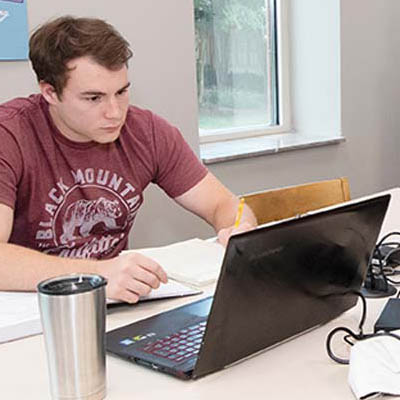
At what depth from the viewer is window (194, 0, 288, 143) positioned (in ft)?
10.2

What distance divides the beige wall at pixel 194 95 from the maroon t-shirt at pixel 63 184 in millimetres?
577

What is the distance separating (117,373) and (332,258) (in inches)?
14.3

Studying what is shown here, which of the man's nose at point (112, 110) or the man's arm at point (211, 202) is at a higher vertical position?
the man's nose at point (112, 110)

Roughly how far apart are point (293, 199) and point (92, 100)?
2.32 ft

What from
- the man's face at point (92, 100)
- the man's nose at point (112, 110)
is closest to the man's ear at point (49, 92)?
the man's face at point (92, 100)

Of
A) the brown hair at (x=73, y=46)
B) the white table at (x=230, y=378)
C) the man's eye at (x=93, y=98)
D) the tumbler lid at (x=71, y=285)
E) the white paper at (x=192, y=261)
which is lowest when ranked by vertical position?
the white table at (x=230, y=378)

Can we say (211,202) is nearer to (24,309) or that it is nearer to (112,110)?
(112,110)

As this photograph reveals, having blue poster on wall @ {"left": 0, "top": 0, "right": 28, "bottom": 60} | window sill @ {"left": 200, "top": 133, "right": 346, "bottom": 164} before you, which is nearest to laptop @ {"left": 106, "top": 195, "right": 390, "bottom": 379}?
blue poster on wall @ {"left": 0, "top": 0, "right": 28, "bottom": 60}

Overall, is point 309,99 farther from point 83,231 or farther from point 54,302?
point 54,302

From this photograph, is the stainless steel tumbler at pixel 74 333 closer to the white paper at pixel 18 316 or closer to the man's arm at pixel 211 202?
the white paper at pixel 18 316

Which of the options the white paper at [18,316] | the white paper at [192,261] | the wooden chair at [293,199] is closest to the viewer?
the white paper at [18,316]

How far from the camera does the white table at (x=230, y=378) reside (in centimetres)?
86

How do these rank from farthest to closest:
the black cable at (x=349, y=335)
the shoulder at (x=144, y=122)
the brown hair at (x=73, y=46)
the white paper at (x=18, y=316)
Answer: the shoulder at (x=144, y=122) < the brown hair at (x=73, y=46) < the white paper at (x=18, y=316) < the black cable at (x=349, y=335)

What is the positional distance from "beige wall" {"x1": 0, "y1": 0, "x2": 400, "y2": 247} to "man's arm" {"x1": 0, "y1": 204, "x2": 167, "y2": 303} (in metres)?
1.01
